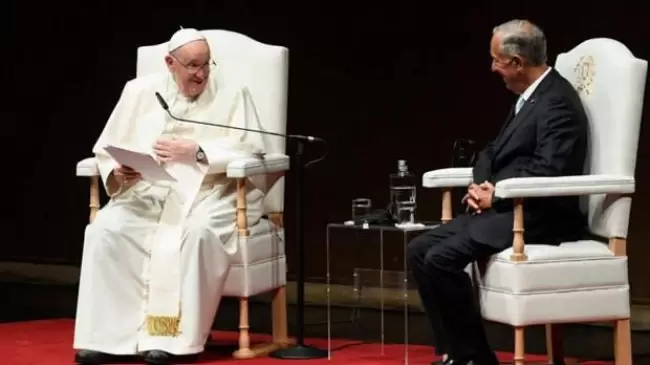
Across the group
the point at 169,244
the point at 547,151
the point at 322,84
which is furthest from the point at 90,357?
the point at 322,84

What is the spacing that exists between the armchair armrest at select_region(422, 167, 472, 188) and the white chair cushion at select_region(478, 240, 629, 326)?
466 mm

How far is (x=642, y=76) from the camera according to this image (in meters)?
4.37

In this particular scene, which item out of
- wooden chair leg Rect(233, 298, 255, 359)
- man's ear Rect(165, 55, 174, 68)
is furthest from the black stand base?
man's ear Rect(165, 55, 174, 68)

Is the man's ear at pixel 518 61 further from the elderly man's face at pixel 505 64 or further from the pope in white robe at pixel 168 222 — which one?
the pope in white robe at pixel 168 222

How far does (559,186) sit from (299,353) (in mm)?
1263

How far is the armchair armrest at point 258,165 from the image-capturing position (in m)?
4.73

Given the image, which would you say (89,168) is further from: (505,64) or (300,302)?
(505,64)

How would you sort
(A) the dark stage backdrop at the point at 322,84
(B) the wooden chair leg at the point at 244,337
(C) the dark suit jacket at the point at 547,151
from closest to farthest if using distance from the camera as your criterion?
(C) the dark suit jacket at the point at 547,151, (B) the wooden chair leg at the point at 244,337, (A) the dark stage backdrop at the point at 322,84

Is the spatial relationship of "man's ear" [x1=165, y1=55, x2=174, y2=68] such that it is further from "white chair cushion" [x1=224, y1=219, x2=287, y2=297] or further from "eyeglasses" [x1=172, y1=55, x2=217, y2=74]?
"white chair cushion" [x1=224, y1=219, x2=287, y2=297]

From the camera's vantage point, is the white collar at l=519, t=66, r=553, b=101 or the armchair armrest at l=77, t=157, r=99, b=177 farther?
the armchair armrest at l=77, t=157, r=99, b=177

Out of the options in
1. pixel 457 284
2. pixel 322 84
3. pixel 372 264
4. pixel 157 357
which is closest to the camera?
pixel 457 284

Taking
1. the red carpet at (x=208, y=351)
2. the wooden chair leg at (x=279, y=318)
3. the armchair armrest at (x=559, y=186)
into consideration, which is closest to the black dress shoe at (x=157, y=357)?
the red carpet at (x=208, y=351)

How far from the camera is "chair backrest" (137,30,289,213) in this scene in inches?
203

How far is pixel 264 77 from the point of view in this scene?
5.20 meters
